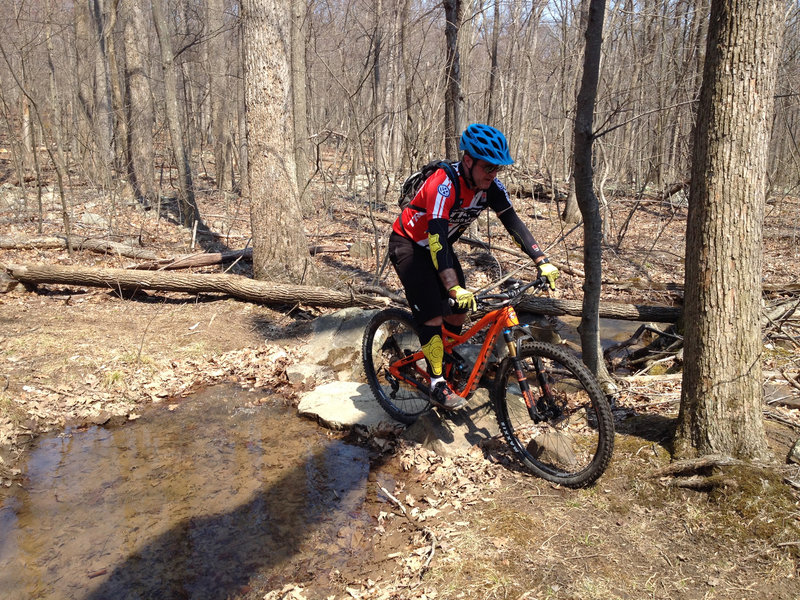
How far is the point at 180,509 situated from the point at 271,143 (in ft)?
18.4

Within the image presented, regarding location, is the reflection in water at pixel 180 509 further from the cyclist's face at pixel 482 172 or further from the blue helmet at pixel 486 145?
the blue helmet at pixel 486 145

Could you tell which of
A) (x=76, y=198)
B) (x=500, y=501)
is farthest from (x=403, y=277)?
(x=76, y=198)

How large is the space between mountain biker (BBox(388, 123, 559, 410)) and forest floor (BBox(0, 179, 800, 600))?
0.96 m

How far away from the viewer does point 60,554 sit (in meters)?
3.73

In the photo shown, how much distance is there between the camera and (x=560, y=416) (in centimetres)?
414

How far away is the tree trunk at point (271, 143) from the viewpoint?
812 cm

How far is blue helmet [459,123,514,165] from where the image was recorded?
159 inches

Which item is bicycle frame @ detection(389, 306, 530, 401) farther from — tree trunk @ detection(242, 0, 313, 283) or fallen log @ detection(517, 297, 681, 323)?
tree trunk @ detection(242, 0, 313, 283)

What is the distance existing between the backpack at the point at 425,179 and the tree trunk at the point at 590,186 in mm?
1108

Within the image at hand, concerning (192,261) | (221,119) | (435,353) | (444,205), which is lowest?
(435,353)

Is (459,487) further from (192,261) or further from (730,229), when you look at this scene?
(192,261)

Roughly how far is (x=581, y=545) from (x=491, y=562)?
1.84 feet

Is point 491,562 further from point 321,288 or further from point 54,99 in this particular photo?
point 54,99

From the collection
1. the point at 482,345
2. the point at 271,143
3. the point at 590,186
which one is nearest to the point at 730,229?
the point at 590,186
